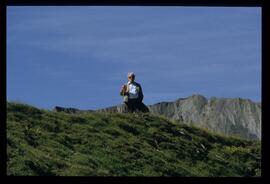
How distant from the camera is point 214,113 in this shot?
13.8m

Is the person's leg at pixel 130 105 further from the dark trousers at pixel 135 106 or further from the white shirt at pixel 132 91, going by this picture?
the white shirt at pixel 132 91

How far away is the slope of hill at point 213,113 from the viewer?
1248cm

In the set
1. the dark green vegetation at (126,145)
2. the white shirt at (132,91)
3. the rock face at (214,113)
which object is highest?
the white shirt at (132,91)

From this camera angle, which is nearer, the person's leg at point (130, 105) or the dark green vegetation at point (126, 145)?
the person's leg at point (130, 105)

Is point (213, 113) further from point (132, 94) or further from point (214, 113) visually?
point (132, 94)

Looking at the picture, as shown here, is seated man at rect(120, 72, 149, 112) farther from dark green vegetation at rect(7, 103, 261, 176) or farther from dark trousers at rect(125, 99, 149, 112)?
dark green vegetation at rect(7, 103, 261, 176)

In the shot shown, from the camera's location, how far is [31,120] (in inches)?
484

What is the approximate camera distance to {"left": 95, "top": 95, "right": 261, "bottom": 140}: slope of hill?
40.9 ft

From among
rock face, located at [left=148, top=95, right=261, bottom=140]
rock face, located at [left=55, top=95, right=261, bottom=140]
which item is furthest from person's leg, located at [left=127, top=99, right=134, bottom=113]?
rock face, located at [left=148, top=95, right=261, bottom=140]

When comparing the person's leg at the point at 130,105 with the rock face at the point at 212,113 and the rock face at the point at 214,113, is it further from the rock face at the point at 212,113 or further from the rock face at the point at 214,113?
the rock face at the point at 214,113

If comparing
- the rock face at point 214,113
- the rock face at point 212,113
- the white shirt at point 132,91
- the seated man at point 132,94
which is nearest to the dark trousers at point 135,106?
the seated man at point 132,94

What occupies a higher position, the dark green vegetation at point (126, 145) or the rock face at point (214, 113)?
the rock face at point (214, 113)

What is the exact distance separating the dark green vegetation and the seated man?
79 centimetres
